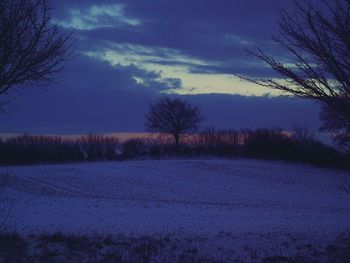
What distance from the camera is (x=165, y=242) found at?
11008 mm

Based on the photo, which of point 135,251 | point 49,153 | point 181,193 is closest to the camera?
point 135,251

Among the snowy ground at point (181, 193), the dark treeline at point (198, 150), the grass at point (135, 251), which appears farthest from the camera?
the dark treeline at point (198, 150)

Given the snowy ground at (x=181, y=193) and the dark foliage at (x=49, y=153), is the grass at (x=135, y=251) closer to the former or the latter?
the snowy ground at (x=181, y=193)

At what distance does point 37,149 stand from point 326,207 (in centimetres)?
5085

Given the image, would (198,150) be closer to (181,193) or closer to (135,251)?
(181,193)

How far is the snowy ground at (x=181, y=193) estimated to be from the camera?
22.8 meters

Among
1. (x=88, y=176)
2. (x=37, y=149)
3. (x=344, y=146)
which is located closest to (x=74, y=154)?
(x=37, y=149)

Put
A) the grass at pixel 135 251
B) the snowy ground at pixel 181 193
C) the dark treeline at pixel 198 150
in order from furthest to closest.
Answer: the dark treeline at pixel 198 150 → the snowy ground at pixel 181 193 → the grass at pixel 135 251

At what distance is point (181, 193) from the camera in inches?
1474

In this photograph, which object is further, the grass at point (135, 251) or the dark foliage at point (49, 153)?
the dark foliage at point (49, 153)

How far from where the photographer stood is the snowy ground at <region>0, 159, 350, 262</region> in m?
22.8

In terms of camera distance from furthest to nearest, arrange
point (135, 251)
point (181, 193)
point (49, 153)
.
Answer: point (49, 153), point (181, 193), point (135, 251)

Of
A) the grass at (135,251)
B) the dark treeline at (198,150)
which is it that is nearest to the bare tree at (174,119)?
the dark treeline at (198,150)

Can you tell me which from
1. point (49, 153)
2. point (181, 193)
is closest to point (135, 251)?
point (181, 193)
